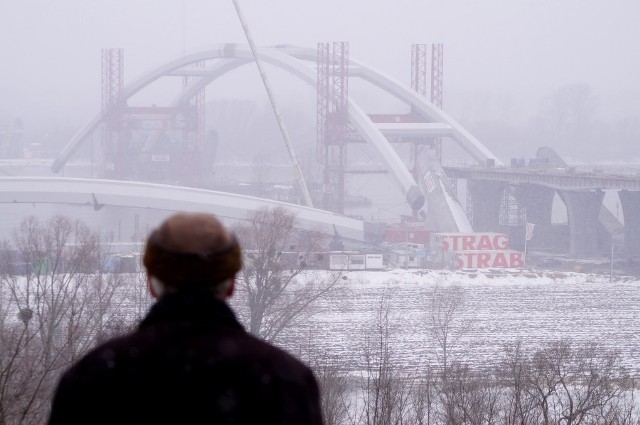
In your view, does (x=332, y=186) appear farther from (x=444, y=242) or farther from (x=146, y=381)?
(x=146, y=381)

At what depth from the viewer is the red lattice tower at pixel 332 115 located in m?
19.8

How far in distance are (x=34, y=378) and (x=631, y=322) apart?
6118 millimetres

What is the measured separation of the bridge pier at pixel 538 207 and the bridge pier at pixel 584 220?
1.13 m

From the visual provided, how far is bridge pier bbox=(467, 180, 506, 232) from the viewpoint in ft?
59.3

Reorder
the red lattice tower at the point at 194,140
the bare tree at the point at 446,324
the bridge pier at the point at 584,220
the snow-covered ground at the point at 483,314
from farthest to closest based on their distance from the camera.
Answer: the red lattice tower at the point at 194,140, the bridge pier at the point at 584,220, the snow-covered ground at the point at 483,314, the bare tree at the point at 446,324

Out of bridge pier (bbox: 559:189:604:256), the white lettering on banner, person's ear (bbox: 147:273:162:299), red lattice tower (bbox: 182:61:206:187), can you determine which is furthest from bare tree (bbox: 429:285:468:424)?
red lattice tower (bbox: 182:61:206:187)

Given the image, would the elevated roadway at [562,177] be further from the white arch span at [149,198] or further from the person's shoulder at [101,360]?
the person's shoulder at [101,360]

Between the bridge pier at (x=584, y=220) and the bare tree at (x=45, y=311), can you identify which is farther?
the bridge pier at (x=584, y=220)

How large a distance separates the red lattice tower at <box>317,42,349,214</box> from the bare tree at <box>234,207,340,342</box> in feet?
36.8

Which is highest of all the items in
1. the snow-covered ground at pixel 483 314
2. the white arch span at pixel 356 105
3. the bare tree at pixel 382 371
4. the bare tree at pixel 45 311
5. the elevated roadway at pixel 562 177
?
the white arch span at pixel 356 105

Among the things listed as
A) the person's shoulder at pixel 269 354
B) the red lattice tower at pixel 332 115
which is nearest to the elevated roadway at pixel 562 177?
the red lattice tower at pixel 332 115

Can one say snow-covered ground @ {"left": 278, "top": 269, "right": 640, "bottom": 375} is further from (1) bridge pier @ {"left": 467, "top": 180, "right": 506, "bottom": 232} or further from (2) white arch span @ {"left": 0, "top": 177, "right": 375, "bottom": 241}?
(1) bridge pier @ {"left": 467, "top": 180, "right": 506, "bottom": 232}

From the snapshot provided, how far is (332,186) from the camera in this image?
65.1 feet

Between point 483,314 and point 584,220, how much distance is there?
317 inches
